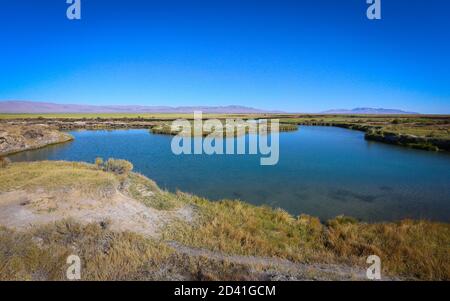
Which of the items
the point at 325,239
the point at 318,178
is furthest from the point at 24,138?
the point at 325,239

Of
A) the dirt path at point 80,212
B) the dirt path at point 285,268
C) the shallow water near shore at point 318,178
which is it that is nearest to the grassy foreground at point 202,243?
the dirt path at point 285,268

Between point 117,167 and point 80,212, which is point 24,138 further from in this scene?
point 80,212

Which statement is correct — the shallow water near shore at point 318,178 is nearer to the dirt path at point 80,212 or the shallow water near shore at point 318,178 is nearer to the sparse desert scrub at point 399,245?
the sparse desert scrub at point 399,245

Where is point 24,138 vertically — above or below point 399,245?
above

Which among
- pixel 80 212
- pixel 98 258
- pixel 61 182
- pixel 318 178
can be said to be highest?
pixel 61 182
